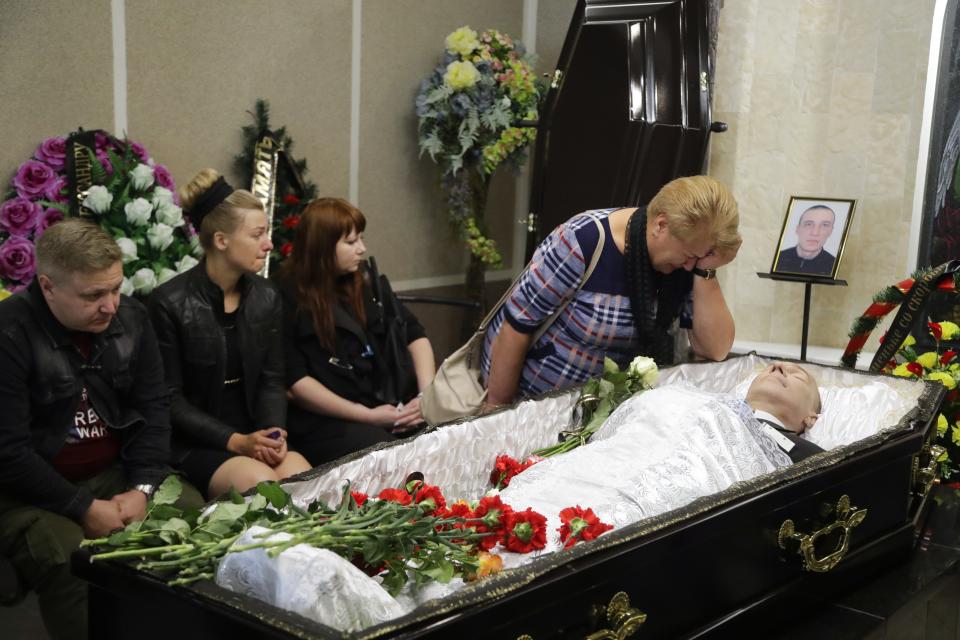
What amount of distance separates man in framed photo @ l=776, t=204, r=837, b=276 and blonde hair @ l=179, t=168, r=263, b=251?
9.34ft

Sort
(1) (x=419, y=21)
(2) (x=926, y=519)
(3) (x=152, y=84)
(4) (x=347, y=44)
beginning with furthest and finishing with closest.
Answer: (1) (x=419, y=21) → (4) (x=347, y=44) → (3) (x=152, y=84) → (2) (x=926, y=519)

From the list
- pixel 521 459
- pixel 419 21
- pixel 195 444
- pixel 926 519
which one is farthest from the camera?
pixel 419 21

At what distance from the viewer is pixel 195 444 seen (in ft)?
10.7

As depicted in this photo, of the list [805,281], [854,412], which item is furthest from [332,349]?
[805,281]

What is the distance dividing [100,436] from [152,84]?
5.77 ft

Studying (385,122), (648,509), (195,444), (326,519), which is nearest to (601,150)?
(385,122)

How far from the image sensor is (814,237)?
5.13 meters

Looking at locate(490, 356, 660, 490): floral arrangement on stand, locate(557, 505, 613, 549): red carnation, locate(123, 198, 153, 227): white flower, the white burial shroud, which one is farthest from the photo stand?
locate(557, 505, 613, 549): red carnation

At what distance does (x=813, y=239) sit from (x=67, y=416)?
12.2ft

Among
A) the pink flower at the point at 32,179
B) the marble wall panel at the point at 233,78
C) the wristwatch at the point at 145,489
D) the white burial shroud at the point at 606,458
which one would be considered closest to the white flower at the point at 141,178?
the pink flower at the point at 32,179

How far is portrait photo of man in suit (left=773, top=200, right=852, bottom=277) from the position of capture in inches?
200

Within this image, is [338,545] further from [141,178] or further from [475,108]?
[475,108]

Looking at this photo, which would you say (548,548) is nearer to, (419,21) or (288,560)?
(288,560)

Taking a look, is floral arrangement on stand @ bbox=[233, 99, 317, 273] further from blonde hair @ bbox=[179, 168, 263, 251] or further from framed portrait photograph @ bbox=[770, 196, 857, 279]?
framed portrait photograph @ bbox=[770, 196, 857, 279]
